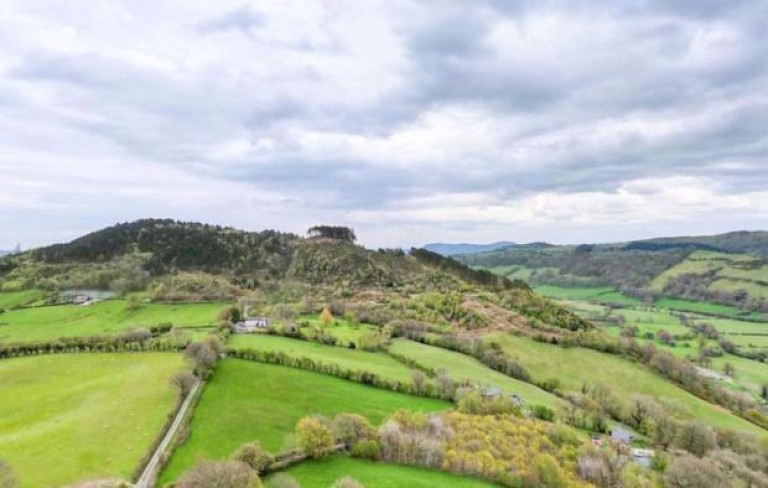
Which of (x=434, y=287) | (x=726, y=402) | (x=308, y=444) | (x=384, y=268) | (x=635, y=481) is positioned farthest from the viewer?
(x=384, y=268)

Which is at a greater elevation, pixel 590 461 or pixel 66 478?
pixel 66 478

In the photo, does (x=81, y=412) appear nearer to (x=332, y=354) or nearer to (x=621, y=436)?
(x=332, y=354)

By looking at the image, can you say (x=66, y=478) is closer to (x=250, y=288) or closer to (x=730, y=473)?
(x=730, y=473)

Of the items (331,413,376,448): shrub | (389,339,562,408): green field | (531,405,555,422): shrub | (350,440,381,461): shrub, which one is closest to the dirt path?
(331,413,376,448): shrub

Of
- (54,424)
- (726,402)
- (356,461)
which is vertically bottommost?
(726,402)

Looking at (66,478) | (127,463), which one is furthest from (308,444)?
(66,478)

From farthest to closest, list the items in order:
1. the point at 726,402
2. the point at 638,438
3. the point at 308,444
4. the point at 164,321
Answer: the point at 164,321
the point at 726,402
the point at 638,438
the point at 308,444
